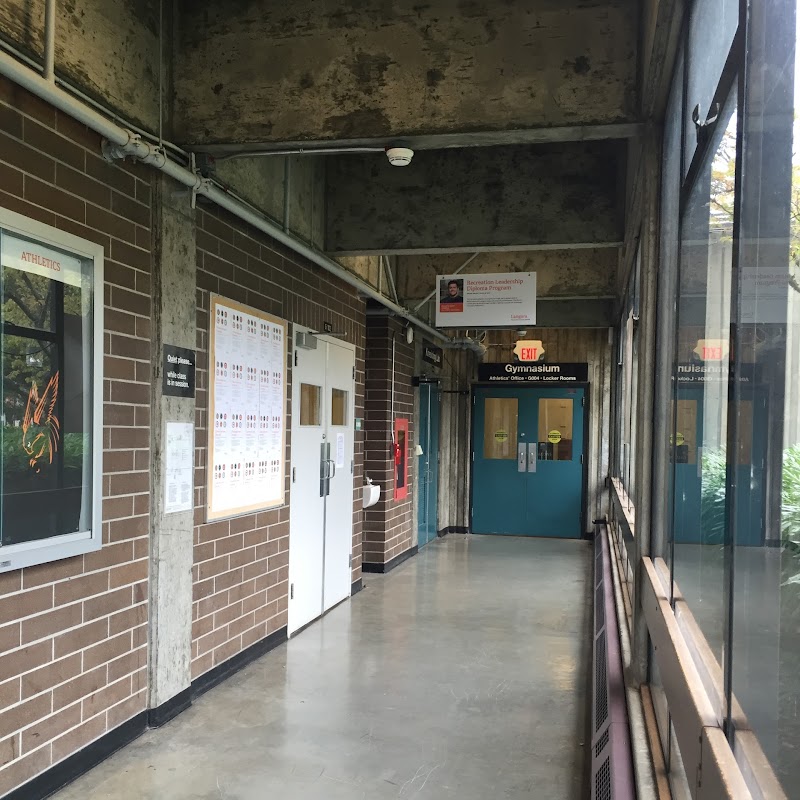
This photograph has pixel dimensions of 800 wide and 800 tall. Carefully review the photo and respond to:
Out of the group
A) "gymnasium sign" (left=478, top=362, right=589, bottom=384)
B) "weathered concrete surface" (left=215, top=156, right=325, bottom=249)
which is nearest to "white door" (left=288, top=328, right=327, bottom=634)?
"weathered concrete surface" (left=215, top=156, right=325, bottom=249)

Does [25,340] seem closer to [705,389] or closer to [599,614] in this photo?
[705,389]

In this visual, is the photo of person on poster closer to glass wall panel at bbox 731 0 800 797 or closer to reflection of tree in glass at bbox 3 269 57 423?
reflection of tree in glass at bbox 3 269 57 423

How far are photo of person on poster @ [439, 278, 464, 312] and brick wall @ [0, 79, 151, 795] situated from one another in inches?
118

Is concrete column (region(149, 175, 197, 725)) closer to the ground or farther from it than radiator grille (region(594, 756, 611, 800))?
farther from it

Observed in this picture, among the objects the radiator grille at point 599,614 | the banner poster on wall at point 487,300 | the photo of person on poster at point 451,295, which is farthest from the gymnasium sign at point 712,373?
the photo of person on poster at point 451,295

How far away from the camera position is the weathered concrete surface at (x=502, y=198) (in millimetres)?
5379

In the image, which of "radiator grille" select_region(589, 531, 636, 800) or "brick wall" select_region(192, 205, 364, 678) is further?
"brick wall" select_region(192, 205, 364, 678)

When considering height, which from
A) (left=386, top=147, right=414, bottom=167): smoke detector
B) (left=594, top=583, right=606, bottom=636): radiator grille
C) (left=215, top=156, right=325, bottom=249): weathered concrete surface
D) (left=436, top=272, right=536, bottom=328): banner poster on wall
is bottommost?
(left=594, top=583, right=606, bottom=636): radiator grille

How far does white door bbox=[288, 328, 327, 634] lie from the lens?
18.7 ft

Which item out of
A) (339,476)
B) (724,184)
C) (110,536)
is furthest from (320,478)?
(724,184)

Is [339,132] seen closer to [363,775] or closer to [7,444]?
[7,444]

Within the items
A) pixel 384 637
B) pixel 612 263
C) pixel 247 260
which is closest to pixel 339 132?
pixel 247 260

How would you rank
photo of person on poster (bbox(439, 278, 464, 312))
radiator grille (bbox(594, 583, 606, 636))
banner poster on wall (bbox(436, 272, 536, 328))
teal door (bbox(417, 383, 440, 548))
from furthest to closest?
teal door (bbox(417, 383, 440, 548)), photo of person on poster (bbox(439, 278, 464, 312)), banner poster on wall (bbox(436, 272, 536, 328)), radiator grille (bbox(594, 583, 606, 636))

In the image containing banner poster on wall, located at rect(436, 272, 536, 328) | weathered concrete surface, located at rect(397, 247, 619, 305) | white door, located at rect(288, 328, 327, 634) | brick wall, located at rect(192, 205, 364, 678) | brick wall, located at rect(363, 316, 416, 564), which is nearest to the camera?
brick wall, located at rect(192, 205, 364, 678)
